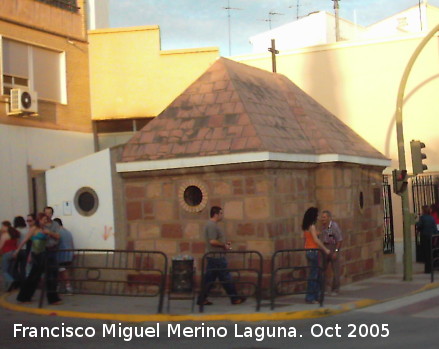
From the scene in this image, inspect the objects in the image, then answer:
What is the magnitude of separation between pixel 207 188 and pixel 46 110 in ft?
29.6

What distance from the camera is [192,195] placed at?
13758mm

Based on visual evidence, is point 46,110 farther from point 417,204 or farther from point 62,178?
point 417,204

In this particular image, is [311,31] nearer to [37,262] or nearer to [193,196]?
[193,196]

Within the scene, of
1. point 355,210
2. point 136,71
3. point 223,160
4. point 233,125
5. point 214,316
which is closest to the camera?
point 214,316

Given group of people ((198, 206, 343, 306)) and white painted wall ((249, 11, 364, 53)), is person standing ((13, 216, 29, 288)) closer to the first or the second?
group of people ((198, 206, 343, 306))

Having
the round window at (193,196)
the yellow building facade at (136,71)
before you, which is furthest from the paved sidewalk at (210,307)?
the yellow building facade at (136,71)

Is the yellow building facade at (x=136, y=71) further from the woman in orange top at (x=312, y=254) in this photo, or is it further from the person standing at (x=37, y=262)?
the woman in orange top at (x=312, y=254)

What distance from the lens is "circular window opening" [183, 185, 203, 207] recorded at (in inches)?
538

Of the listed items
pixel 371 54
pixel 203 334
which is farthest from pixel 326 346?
pixel 371 54

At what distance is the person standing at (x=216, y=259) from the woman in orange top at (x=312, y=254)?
1173 mm

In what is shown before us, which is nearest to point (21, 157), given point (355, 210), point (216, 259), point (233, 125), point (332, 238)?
point (233, 125)

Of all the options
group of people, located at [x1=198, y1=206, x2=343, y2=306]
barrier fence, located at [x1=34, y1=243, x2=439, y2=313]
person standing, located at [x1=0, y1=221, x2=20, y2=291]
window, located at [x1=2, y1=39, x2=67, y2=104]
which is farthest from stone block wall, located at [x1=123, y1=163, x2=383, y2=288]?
window, located at [x1=2, y1=39, x2=67, y2=104]

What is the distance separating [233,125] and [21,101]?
7810mm

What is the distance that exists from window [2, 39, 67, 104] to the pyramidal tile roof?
687 cm
